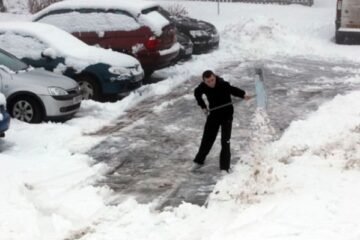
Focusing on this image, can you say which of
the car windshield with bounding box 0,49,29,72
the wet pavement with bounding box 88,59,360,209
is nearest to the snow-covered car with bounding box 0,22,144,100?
the wet pavement with bounding box 88,59,360,209

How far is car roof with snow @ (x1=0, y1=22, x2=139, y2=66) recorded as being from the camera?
13242 mm

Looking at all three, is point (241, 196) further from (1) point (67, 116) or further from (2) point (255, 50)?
(2) point (255, 50)

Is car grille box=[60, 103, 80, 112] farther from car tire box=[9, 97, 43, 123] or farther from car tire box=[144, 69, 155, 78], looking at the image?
car tire box=[144, 69, 155, 78]

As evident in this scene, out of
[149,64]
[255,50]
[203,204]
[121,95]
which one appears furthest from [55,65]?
[255,50]

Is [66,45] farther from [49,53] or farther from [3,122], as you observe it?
[3,122]

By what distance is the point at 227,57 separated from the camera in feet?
62.9

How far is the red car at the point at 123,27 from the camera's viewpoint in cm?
1491

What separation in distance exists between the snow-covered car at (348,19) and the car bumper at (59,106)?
11.5m

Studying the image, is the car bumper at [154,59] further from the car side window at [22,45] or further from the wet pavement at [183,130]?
the car side window at [22,45]

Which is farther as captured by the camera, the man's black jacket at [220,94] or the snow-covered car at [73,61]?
the snow-covered car at [73,61]

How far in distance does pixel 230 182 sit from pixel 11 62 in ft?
18.0

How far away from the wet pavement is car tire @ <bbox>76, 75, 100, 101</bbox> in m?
0.95

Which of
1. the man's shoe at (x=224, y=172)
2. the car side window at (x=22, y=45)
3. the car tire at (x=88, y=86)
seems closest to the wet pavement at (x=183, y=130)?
the man's shoe at (x=224, y=172)

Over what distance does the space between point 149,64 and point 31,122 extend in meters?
4.30
